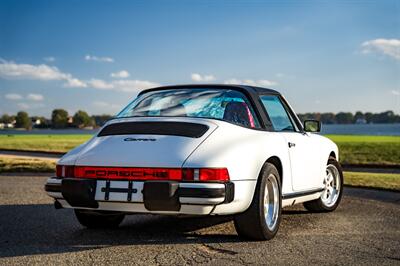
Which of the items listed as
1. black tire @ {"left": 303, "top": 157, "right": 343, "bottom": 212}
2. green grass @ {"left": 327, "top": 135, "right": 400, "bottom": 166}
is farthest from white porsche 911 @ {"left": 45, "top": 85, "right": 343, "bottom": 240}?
green grass @ {"left": 327, "top": 135, "right": 400, "bottom": 166}

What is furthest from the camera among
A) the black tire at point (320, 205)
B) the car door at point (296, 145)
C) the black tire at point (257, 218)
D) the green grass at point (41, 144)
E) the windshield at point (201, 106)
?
the green grass at point (41, 144)

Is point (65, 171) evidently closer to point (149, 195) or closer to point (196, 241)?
point (149, 195)

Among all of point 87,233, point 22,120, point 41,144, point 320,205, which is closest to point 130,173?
point 87,233

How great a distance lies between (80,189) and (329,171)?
429 cm

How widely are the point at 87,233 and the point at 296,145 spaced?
266 centimetres

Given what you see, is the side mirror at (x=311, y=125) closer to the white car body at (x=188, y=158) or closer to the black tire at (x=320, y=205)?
the black tire at (x=320, y=205)

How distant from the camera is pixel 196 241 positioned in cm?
565

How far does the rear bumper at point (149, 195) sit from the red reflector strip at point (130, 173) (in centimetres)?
→ 5

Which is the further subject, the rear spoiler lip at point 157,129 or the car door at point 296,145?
the car door at point 296,145

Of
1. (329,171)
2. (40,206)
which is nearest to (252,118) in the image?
(329,171)

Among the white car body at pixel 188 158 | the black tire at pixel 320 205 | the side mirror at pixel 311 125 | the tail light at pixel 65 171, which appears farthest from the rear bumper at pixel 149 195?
the black tire at pixel 320 205

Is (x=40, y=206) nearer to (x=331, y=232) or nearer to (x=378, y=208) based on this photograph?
(x=331, y=232)

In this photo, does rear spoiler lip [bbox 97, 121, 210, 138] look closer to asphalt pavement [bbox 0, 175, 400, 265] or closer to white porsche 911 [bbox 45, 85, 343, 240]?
white porsche 911 [bbox 45, 85, 343, 240]

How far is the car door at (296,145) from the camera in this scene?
21.4 ft
